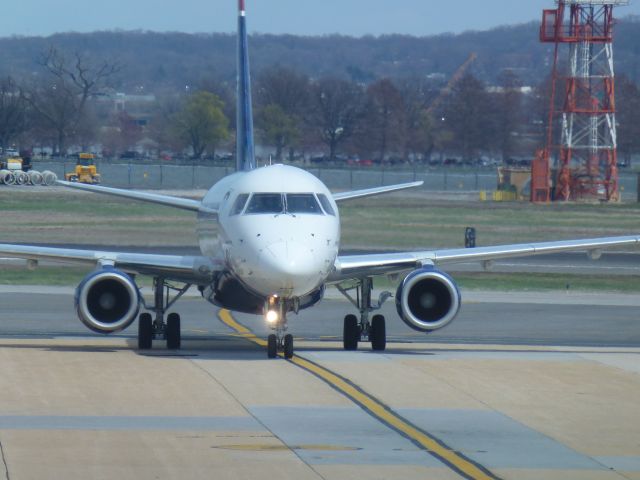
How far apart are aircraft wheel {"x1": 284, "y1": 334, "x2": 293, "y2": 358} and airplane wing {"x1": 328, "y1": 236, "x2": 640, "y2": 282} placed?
1.54 metres

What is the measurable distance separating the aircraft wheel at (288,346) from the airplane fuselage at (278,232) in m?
0.76

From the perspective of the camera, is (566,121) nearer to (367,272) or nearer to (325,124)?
(325,124)

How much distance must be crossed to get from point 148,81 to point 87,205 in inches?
3248

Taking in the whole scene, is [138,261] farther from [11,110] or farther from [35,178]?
[11,110]

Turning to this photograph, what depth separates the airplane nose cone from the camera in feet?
60.4

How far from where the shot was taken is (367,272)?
2136 cm

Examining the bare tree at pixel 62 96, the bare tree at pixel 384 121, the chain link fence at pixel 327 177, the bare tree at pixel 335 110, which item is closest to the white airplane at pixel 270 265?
the chain link fence at pixel 327 177

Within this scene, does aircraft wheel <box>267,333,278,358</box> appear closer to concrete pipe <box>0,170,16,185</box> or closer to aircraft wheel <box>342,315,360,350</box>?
aircraft wheel <box>342,315,360,350</box>

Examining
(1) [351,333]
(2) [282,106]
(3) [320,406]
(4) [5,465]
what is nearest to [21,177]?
(2) [282,106]

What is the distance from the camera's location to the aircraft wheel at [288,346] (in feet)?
64.4

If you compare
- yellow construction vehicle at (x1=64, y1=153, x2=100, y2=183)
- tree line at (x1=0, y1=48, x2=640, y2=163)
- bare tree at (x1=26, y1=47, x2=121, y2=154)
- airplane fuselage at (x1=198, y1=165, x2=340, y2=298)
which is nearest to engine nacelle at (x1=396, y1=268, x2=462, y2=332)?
airplane fuselage at (x1=198, y1=165, x2=340, y2=298)

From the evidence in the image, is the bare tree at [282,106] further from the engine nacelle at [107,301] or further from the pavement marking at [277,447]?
the pavement marking at [277,447]

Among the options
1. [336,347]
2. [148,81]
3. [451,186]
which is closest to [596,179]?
[451,186]

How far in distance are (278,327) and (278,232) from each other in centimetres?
162
